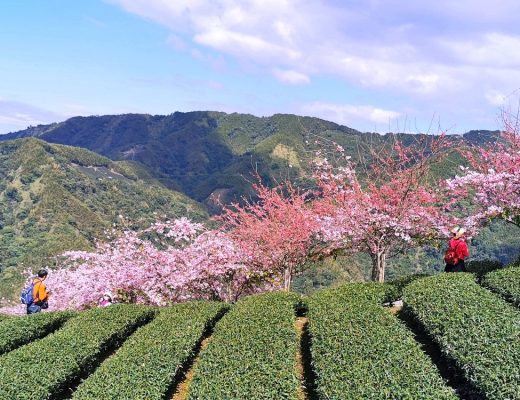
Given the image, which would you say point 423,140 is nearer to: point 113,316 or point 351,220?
point 351,220

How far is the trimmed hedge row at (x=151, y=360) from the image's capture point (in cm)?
745

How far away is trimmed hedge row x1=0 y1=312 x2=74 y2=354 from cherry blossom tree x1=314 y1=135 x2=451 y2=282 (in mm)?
7872

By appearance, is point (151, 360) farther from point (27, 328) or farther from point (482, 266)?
point (482, 266)

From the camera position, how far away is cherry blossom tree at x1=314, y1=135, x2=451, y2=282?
13.6 meters

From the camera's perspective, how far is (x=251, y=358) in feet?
26.2

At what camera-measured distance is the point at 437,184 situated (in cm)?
1544

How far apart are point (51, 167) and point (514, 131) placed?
134m

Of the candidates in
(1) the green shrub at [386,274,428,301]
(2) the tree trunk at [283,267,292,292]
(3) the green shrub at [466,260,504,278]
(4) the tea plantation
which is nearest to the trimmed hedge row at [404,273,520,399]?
(4) the tea plantation

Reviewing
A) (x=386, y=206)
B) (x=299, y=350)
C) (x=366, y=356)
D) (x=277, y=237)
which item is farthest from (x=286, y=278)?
(x=366, y=356)

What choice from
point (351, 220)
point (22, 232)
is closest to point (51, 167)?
point (22, 232)

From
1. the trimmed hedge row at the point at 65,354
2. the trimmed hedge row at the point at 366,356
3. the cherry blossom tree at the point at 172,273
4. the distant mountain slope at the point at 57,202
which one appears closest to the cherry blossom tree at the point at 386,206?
the cherry blossom tree at the point at 172,273

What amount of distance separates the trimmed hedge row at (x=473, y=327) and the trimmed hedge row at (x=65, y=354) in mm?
6360

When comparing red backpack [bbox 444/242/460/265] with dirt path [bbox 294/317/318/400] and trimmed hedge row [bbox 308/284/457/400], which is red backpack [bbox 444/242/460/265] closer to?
trimmed hedge row [bbox 308/284/457/400]

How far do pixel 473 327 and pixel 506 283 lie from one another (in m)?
2.38
